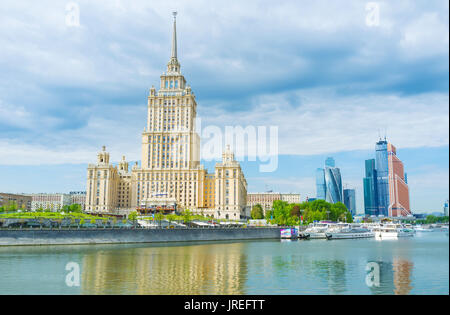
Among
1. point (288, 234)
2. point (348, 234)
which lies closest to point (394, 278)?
point (288, 234)

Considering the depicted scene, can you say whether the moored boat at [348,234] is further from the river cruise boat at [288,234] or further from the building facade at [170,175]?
the building facade at [170,175]

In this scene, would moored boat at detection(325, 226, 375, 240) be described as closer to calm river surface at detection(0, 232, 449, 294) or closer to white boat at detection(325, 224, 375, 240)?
white boat at detection(325, 224, 375, 240)

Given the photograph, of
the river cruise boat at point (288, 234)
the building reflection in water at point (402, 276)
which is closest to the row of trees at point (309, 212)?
the river cruise boat at point (288, 234)

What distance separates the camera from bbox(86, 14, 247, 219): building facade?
607 ft

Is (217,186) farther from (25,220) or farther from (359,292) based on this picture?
Answer: (359,292)

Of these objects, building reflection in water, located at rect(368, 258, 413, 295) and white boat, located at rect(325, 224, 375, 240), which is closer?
building reflection in water, located at rect(368, 258, 413, 295)

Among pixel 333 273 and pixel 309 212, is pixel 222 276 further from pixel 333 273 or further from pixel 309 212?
pixel 309 212

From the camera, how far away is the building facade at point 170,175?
18500 centimetres

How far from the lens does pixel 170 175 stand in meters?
186

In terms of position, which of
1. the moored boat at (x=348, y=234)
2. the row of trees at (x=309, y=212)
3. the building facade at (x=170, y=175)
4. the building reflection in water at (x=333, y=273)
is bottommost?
the moored boat at (x=348, y=234)

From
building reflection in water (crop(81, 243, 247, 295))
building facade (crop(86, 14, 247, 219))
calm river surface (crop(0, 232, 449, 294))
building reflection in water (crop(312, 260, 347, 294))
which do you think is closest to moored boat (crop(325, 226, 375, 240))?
building facade (crop(86, 14, 247, 219))

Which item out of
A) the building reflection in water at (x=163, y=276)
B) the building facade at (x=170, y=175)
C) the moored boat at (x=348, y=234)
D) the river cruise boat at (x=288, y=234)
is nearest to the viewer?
the building reflection in water at (x=163, y=276)
